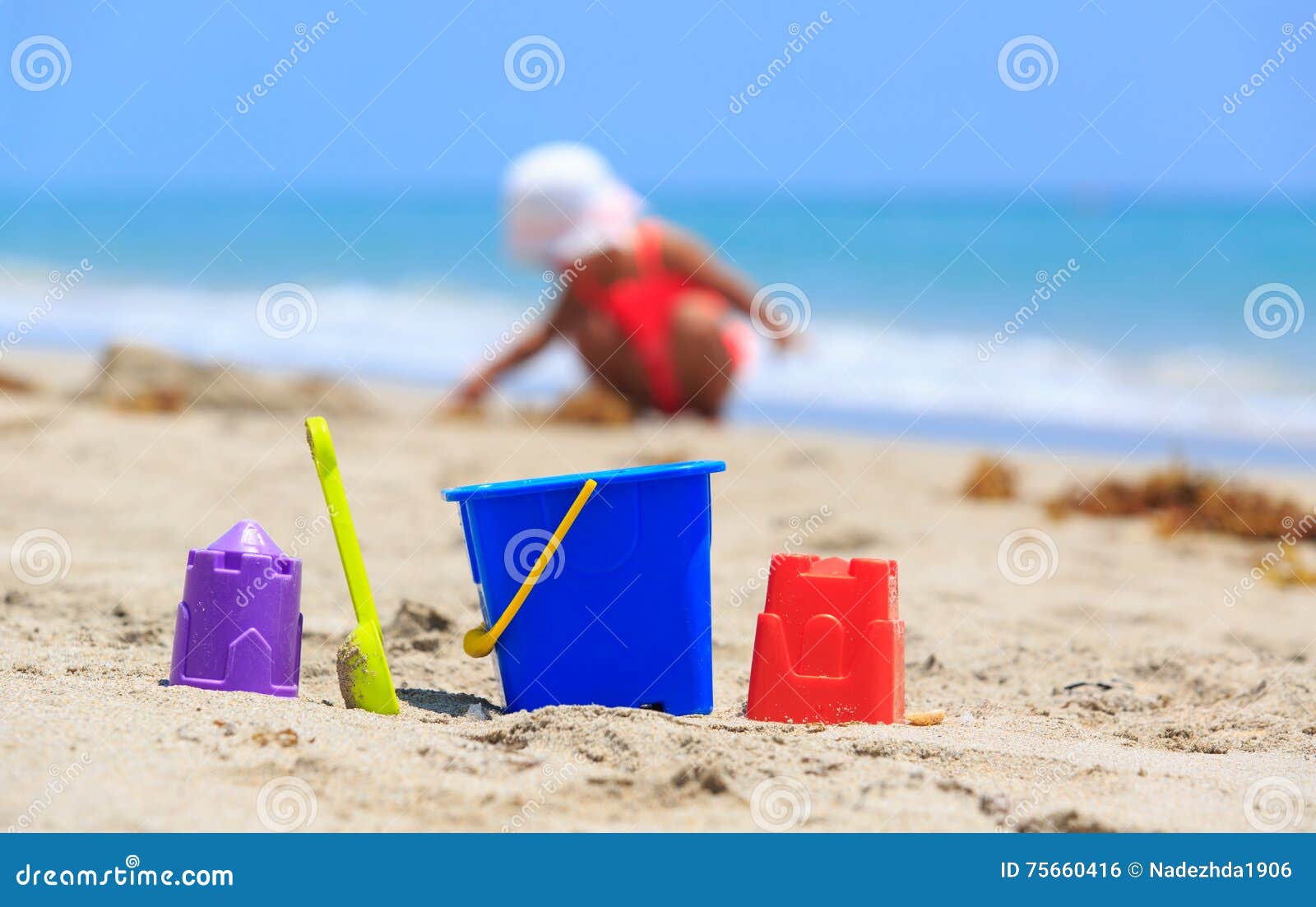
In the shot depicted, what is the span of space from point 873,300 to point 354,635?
12.2 meters

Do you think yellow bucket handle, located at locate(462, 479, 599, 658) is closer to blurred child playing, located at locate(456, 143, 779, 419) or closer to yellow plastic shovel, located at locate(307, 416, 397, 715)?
yellow plastic shovel, located at locate(307, 416, 397, 715)

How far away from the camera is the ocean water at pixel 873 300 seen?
943 centimetres

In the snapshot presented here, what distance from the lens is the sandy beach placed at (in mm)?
2066

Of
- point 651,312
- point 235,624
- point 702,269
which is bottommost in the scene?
point 235,624

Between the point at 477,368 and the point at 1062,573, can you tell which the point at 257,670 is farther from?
the point at 477,368

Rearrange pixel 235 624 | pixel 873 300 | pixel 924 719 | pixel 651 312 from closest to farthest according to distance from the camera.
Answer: pixel 235 624, pixel 924 719, pixel 651 312, pixel 873 300

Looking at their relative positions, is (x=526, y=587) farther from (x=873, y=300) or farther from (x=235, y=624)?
(x=873, y=300)

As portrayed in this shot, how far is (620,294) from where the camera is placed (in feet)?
23.7

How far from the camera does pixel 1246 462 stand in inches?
290

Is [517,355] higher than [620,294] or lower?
lower

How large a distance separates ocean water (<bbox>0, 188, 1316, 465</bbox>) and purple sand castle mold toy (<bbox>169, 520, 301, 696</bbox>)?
499cm

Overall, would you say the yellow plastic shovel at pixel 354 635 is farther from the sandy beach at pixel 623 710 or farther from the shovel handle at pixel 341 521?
the sandy beach at pixel 623 710

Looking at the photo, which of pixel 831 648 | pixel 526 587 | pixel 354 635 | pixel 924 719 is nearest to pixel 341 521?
pixel 354 635

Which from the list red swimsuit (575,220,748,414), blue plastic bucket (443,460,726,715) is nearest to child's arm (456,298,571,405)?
red swimsuit (575,220,748,414)
